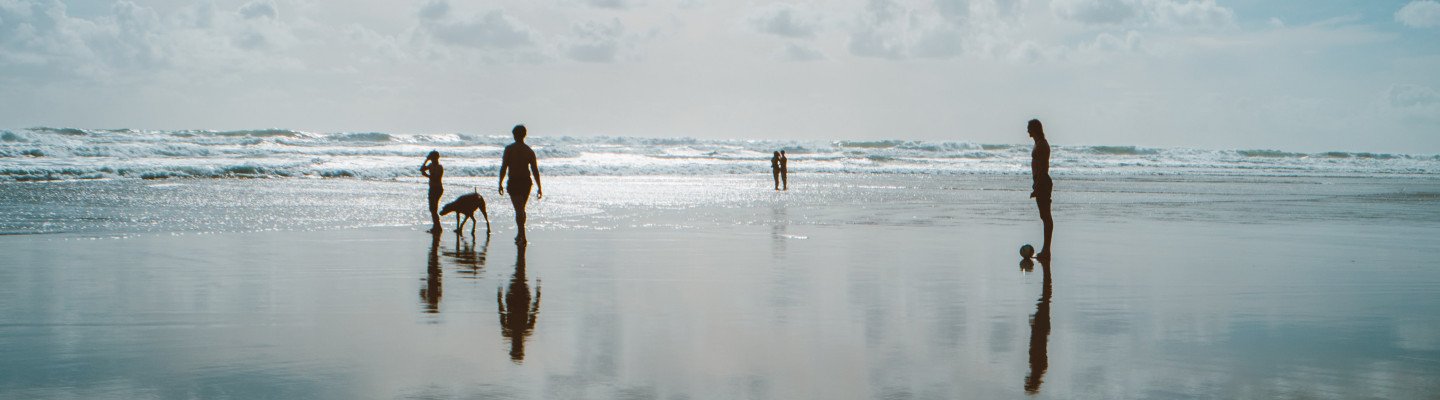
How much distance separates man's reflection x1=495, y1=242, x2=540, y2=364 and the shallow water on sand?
0.12ft

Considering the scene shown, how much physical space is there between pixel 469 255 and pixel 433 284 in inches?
111

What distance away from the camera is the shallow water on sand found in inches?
204

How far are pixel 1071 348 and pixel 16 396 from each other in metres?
4.90

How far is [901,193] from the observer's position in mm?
30828

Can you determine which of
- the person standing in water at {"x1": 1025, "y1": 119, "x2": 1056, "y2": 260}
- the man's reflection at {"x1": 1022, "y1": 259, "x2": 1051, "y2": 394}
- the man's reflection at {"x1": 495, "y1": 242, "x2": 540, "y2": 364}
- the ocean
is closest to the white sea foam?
the ocean

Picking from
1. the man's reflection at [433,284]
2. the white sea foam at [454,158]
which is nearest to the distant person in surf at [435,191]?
the man's reflection at [433,284]

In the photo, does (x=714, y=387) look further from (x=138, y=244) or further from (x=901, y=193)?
(x=901, y=193)

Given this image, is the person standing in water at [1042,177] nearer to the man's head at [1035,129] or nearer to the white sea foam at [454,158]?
the man's head at [1035,129]

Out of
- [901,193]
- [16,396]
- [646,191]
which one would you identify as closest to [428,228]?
[16,396]

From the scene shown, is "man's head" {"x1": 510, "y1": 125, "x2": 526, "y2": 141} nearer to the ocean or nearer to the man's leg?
the ocean

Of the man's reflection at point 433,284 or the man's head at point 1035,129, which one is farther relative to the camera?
the man's head at point 1035,129

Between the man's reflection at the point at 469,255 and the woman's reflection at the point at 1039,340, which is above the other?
the man's reflection at the point at 469,255

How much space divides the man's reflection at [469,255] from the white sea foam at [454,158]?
2310cm

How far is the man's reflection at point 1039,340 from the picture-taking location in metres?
5.24
